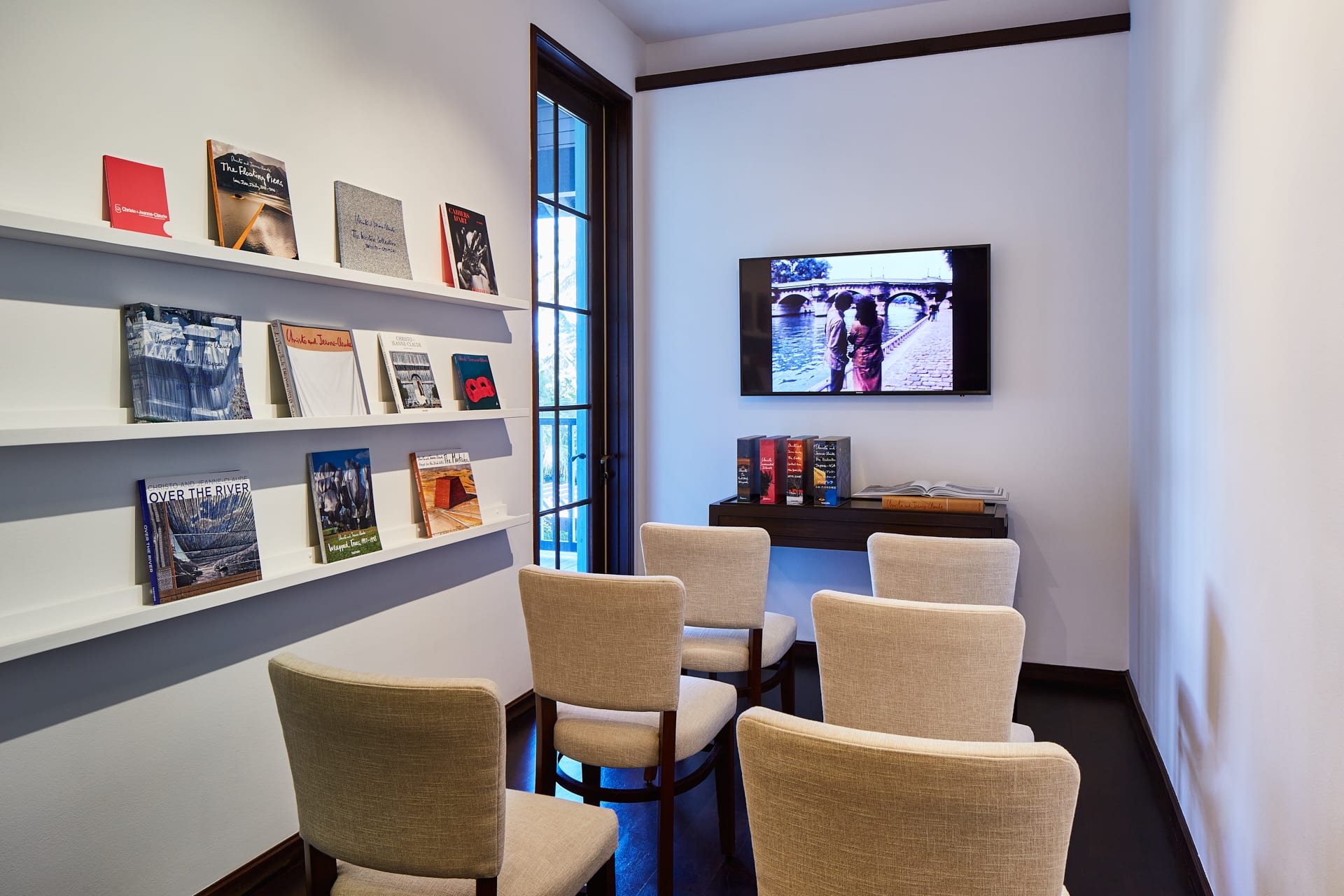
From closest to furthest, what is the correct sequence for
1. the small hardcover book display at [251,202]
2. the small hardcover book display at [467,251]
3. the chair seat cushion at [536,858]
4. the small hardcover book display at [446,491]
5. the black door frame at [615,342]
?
1. the chair seat cushion at [536,858]
2. the small hardcover book display at [251,202]
3. the small hardcover book display at [446,491]
4. the small hardcover book display at [467,251]
5. the black door frame at [615,342]

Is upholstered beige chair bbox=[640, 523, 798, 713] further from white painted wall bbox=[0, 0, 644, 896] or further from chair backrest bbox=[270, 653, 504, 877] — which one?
chair backrest bbox=[270, 653, 504, 877]

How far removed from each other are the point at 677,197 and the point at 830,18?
1.16 metres

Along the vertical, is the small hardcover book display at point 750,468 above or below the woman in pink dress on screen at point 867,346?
below

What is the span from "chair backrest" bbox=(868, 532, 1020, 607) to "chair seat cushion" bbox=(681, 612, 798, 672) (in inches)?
19.0

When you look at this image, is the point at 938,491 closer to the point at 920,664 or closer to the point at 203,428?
the point at 920,664

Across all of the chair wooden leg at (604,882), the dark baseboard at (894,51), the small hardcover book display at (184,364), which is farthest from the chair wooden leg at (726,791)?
the dark baseboard at (894,51)

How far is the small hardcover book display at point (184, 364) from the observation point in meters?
1.96

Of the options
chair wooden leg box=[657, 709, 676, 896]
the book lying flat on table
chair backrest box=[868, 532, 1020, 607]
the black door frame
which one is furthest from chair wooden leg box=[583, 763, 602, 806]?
the black door frame

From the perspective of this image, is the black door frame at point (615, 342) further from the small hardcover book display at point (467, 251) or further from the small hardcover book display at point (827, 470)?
the small hardcover book display at point (467, 251)

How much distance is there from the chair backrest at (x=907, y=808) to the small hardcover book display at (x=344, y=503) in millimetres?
1719

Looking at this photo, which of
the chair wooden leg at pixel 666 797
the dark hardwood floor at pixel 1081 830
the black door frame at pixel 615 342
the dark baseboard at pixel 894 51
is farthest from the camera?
the black door frame at pixel 615 342

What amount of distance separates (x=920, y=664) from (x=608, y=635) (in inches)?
27.6

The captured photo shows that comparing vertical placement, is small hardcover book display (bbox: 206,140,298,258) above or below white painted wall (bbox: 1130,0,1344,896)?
above

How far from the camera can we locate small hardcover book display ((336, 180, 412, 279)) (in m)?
2.60
